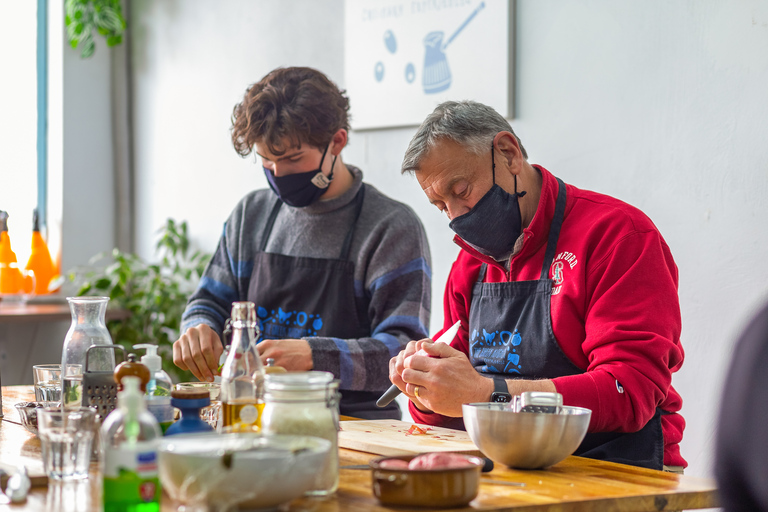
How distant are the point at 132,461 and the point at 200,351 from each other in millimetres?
1074

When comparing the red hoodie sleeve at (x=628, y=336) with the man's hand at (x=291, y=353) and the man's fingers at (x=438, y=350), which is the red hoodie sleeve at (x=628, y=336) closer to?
the man's fingers at (x=438, y=350)

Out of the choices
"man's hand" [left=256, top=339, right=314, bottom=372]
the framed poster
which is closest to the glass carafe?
"man's hand" [left=256, top=339, right=314, bottom=372]

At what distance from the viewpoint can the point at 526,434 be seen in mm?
1227

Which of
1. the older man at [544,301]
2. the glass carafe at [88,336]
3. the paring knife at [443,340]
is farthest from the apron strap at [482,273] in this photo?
the glass carafe at [88,336]

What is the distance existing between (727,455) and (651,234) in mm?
971

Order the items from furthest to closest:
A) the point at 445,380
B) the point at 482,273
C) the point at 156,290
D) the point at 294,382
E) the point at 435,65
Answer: the point at 156,290, the point at 435,65, the point at 482,273, the point at 445,380, the point at 294,382

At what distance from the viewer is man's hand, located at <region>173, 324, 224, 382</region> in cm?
201

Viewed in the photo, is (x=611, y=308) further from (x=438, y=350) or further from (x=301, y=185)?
(x=301, y=185)

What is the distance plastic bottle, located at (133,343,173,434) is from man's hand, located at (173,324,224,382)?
2.06 feet

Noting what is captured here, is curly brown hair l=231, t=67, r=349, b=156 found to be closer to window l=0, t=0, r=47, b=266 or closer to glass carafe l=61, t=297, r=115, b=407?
glass carafe l=61, t=297, r=115, b=407

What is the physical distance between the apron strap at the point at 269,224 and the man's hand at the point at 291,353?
0.54 metres

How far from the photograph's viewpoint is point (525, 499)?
108 centimetres

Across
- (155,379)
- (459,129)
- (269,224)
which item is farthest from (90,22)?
(155,379)

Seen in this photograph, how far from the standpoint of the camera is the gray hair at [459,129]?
5.93 feet
